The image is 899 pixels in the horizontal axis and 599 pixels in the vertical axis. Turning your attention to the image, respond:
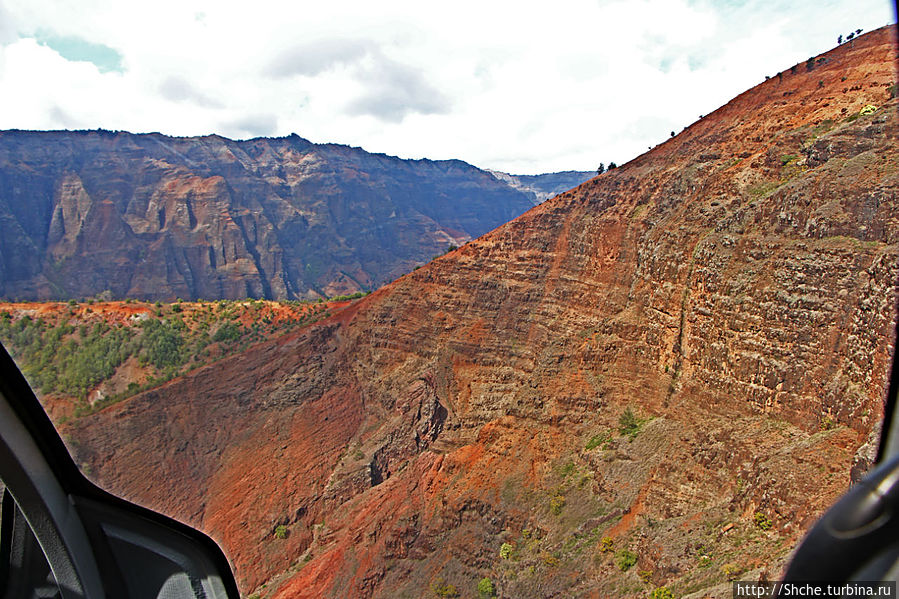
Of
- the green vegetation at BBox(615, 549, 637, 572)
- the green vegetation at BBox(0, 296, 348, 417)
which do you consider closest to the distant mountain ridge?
the green vegetation at BBox(0, 296, 348, 417)

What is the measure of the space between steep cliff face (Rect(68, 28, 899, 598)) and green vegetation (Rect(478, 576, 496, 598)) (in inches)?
15.0

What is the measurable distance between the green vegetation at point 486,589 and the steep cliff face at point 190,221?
83891 mm

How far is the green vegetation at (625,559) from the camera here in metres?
16.3

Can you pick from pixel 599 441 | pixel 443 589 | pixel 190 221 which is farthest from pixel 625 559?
pixel 190 221

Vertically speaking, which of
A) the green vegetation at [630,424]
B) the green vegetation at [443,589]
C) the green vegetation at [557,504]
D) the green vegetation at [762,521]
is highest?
the green vegetation at [630,424]

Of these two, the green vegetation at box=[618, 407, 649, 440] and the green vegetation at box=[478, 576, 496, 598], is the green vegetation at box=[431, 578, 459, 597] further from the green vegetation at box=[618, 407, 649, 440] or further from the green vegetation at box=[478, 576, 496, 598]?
the green vegetation at box=[618, 407, 649, 440]

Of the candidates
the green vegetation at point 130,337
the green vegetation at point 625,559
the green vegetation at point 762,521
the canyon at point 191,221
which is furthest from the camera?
the canyon at point 191,221

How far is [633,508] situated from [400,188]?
13383cm

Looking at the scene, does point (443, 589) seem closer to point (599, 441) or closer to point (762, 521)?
point (599, 441)

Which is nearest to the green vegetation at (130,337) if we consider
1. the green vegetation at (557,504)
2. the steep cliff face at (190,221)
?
the green vegetation at (557,504)

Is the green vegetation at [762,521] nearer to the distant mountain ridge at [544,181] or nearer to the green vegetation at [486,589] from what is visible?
the green vegetation at [486,589]

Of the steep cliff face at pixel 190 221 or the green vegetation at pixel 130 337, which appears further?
the steep cliff face at pixel 190 221

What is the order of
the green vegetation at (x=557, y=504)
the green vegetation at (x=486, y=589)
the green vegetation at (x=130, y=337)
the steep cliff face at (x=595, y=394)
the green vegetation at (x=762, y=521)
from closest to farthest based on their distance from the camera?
the green vegetation at (x=762, y=521) → the steep cliff face at (x=595, y=394) → the green vegetation at (x=486, y=589) → the green vegetation at (x=557, y=504) → the green vegetation at (x=130, y=337)

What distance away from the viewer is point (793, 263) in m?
17.8
